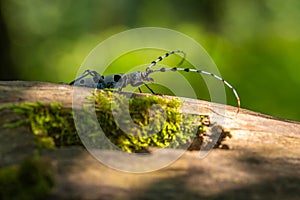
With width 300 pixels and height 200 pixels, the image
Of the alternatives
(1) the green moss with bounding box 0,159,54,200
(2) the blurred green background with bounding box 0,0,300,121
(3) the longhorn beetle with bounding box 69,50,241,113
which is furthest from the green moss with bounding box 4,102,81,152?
(2) the blurred green background with bounding box 0,0,300,121

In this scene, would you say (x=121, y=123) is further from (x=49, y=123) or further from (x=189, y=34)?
(x=189, y=34)

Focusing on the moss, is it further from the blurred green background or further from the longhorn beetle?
the blurred green background

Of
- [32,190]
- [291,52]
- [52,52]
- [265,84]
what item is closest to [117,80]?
[32,190]

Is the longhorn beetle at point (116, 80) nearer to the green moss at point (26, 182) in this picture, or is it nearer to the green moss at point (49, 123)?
the green moss at point (49, 123)

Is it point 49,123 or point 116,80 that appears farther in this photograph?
point 116,80

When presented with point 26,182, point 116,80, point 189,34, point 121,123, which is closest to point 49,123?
point 121,123

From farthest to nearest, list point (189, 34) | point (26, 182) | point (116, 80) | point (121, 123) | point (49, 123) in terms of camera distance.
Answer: point (189, 34) → point (116, 80) → point (121, 123) → point (49, 123) → point (26, 182)
